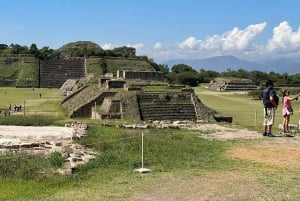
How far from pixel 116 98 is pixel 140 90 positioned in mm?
2245

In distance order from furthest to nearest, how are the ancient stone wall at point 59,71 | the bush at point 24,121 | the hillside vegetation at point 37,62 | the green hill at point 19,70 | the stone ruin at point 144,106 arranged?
1. the ancient stone wall at point 59,71
2. the hillside vegetation at point 37,62
3. the green hill at point 19,70
4. the stone ruin at point 144,106
5. the bush at point 24,121

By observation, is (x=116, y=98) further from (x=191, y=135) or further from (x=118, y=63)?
(x=118, y=63)

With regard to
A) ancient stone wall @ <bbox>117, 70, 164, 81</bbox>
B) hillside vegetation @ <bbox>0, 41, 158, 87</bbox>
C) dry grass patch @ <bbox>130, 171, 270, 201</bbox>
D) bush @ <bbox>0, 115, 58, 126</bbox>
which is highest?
hillside vegetation @ <bbox>0, 41, 158, 87</bbox>

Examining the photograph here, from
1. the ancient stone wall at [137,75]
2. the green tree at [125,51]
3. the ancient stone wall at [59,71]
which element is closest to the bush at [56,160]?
the ancient stone wall at [137,75]

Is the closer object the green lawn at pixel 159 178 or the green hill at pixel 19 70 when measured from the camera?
the green lawn at pixel 159 178

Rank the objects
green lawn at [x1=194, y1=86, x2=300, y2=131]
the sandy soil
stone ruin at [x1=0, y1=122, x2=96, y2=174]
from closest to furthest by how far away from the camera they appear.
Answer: stone ruin at [x1=0, y1=122, x2=96, y2=174] → the sandy soil → green lawn at [x1=194, y1=86, x2=300, y2=131]

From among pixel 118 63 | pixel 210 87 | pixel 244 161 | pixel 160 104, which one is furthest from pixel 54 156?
pixel 118 63

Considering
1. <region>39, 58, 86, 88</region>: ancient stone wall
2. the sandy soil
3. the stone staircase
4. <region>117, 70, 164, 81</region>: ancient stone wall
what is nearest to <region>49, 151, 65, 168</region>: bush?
the sandy soil

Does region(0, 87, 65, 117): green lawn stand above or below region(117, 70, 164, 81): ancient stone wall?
below

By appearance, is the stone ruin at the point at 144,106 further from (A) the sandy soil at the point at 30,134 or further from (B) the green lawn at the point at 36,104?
(A) the sandy soil at the point at 30,134

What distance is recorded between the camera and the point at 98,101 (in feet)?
109

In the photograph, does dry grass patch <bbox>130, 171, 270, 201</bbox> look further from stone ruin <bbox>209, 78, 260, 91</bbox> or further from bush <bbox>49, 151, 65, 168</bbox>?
stone ruin <bbox>209, 78, 260, 91</bbox>

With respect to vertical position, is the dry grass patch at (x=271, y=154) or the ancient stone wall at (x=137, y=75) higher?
the ancient stone wall at (x=137, y=75)

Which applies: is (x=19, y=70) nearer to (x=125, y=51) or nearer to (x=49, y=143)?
(x=125, y=51)
